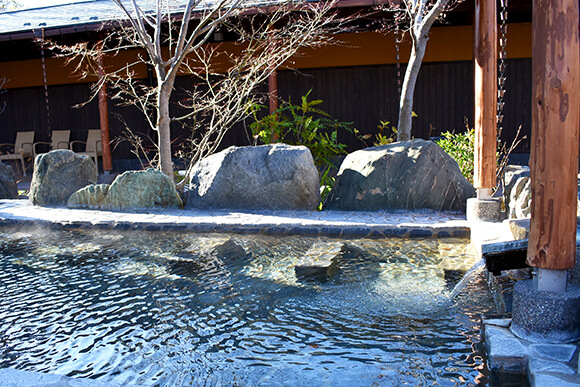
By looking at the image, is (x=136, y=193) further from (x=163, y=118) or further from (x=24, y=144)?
(x=24, y=144)

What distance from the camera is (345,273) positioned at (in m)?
4.33

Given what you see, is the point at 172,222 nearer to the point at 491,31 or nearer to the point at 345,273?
the point at 345,273

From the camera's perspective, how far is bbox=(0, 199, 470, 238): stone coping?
547 centimetres

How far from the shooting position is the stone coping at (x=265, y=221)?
18.0 feet

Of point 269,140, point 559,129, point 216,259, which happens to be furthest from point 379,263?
point 269,140

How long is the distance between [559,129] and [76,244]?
4.57 metres

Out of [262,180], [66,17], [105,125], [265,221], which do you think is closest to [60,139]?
[105,125]

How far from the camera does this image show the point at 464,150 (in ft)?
24.3

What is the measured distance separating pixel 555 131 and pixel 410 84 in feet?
16.1

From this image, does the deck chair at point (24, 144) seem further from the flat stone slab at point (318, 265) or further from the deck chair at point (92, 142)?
the flat stone slab at point (318, 265)

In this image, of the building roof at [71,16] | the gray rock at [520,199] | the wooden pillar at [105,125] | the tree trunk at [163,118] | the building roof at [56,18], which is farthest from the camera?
the wooden pillar at [105,125]

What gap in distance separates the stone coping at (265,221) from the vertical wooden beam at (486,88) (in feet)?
2.14

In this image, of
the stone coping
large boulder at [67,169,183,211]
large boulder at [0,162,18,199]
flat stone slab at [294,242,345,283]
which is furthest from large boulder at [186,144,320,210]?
large boulder at [0,162,18,199]

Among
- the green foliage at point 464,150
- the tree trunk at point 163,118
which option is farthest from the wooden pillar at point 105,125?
the green foliage at point 464,150
